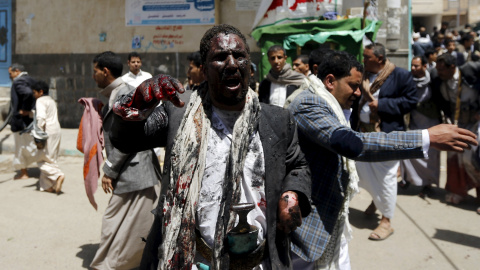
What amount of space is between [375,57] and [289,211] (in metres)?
3.71

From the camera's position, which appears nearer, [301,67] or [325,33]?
[301,67]

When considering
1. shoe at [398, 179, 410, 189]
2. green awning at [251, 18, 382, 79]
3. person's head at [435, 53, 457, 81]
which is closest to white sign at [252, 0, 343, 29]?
green awning at [251, 18, 382, 79]

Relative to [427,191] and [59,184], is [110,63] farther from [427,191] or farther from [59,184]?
[427,191]

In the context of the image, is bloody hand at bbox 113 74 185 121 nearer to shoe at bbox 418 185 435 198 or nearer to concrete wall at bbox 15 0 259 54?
shoe at bbox 418 185 435 198

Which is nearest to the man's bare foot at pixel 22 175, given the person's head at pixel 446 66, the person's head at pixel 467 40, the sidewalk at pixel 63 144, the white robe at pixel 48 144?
the white robe at pixel 48 144

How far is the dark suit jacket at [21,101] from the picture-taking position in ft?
23.0

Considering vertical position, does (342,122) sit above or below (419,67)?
below

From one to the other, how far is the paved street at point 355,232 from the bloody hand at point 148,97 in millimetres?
2928

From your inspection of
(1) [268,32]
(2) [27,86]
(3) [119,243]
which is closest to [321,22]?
(1) [268,32]

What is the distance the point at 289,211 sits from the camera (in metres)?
2.02

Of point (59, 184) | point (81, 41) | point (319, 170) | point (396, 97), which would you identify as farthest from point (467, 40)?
point (319, 170)

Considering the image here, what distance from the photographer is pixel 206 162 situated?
2.01 m

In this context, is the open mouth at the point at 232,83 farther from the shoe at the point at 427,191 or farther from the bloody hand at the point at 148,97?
the shoe at the point at 427,191

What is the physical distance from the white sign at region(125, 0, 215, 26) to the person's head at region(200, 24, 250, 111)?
812 centimetres
